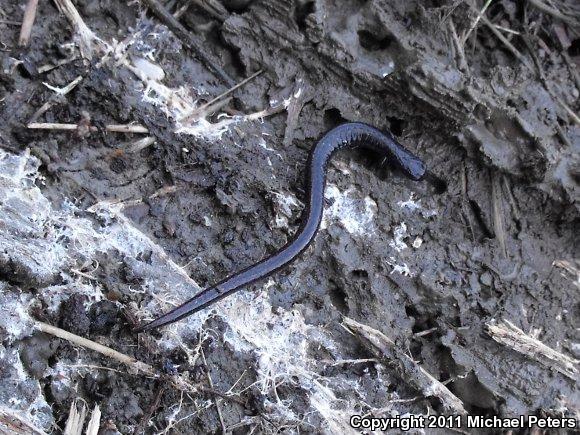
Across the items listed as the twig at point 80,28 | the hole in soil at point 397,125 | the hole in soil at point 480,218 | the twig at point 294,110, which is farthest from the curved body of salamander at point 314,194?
the twig at point 80,28

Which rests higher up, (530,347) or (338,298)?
(530,347)

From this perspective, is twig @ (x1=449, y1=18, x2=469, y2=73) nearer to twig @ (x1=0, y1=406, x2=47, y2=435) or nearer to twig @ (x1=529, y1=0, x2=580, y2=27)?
twig @ (x1=529, y1=0, x2=580, y2=27)

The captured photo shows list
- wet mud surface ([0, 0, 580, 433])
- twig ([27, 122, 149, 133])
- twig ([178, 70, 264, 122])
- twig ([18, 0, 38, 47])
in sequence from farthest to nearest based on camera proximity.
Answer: twig ([178, 70, 264, 122]), twig ([18, 0, 38, 47]), twig ([27, 122, 149, 133]), wet mud surface ([0, 0, 580, 433])

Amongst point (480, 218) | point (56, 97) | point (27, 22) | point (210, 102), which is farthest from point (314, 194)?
point (27, 22)

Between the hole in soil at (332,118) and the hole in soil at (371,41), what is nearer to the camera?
the hole in soil at (371,41)

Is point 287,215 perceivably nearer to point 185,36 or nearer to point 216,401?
point 216,401

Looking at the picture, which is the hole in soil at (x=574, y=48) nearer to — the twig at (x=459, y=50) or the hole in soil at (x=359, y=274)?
the twig at (x=459, y=50)

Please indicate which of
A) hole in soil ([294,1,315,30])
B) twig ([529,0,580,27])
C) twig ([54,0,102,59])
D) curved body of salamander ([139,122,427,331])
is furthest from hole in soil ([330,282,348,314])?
twig ([529,0,580,27])
